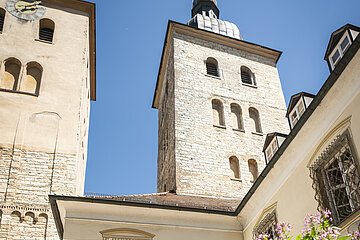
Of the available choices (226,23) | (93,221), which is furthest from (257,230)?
(226,23)

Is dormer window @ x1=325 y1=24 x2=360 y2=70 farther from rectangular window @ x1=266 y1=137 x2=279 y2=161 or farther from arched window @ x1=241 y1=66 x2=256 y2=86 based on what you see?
arched window @ x1=241 y1=66 x2=256 y2=86

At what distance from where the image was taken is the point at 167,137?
70.8 ft

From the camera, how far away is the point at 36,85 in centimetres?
1925

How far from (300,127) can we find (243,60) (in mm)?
15583

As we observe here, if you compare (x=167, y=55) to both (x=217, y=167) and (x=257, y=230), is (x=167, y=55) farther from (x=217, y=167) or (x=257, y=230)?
(x=257, y=230)

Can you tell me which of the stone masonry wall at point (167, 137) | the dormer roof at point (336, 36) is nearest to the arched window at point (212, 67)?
the stone masonry wall at point (167, 137)

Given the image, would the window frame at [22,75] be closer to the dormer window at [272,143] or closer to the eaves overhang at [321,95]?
the dormer window at [272,143]

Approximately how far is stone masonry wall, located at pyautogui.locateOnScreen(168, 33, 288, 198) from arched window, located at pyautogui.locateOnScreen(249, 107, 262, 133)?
0.19 metres

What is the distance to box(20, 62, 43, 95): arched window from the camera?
19.0 metres

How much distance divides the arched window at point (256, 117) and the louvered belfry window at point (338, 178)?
12.2 metres

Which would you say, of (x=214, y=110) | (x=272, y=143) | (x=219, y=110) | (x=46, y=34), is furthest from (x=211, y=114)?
(x=272, y=143)

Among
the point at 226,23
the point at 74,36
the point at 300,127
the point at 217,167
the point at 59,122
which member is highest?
the point at 226,23

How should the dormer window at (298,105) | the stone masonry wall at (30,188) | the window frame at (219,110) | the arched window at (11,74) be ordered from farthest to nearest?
1. the window frame at (219,110)
2. the arched window at (11,74)
3. the stone masonry wall at (30,188)
4. the dormer window at (298,105)

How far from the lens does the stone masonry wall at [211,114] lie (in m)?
18.5
